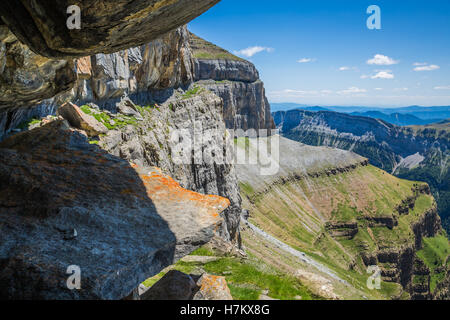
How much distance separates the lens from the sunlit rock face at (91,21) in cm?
862

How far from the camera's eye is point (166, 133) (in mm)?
45469

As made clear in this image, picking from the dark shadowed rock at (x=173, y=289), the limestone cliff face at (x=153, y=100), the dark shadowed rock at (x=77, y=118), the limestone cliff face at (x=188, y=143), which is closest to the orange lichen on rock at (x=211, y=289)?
the dark shadowed rock at (x=173, y=289)

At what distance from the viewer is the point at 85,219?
9.32 meters

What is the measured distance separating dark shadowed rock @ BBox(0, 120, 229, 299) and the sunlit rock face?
432cm

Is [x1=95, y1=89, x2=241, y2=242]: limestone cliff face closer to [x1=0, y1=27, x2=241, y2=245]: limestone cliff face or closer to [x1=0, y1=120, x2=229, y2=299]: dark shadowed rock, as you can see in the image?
[x1=0, y1=27, x2=241, y2=245]: limestone cliff face

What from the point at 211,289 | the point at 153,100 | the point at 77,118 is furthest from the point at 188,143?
the point at 211,289

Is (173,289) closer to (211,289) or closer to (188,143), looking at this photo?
(211,289)

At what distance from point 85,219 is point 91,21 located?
638 centimetres

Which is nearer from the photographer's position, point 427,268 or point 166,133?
point 166,133

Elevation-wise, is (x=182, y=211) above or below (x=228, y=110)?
below

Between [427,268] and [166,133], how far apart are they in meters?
232

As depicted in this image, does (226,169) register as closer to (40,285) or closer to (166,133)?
(166,133)

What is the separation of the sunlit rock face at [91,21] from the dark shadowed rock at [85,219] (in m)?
4.32
